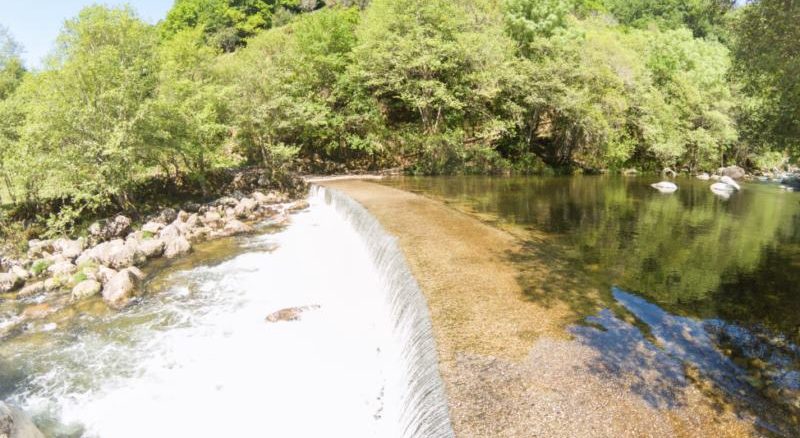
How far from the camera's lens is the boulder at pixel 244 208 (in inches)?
850

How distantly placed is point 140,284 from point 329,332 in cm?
698

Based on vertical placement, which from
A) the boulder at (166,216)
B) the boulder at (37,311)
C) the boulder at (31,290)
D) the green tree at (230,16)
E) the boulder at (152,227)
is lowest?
the boulder at (37,311)

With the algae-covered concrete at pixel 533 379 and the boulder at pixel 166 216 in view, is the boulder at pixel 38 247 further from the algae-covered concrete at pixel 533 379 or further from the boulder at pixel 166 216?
the algae-covered concrete at pixel 533 379

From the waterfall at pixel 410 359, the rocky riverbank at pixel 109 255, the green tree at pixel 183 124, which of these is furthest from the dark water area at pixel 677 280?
the green tree at pixel 183 124

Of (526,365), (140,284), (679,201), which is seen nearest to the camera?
(526,365)

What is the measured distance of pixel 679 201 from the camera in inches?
886

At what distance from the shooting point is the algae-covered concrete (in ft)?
16.4

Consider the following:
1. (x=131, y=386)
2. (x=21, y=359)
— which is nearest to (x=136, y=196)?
(x=21, y=359)

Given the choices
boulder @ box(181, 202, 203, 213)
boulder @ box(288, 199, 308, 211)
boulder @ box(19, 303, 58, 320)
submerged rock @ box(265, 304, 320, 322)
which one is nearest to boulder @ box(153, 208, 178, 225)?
boulder @ box(181, 202, 203, 213)

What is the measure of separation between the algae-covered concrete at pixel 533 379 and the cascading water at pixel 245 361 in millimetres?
355

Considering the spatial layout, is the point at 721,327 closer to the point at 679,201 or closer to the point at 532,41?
the point at 679,201

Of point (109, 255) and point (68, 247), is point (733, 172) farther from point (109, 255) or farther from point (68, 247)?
point (68, 247)

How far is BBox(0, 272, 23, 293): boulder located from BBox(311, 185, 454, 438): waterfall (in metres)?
11.5

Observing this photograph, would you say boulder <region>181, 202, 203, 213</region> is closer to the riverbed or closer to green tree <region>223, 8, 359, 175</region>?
green tree <region>223, 8, 359, 175</region>
